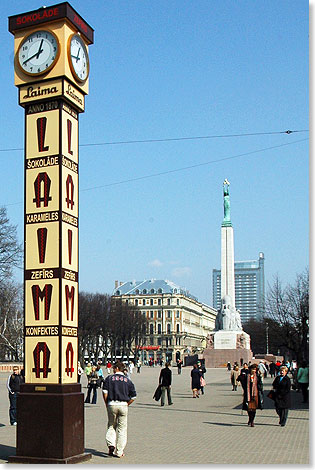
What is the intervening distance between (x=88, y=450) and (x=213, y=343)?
6665 cm

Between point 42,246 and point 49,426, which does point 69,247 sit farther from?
point 49,426

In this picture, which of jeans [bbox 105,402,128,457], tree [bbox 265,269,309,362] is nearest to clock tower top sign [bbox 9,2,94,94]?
jeans [bbox 105,402,128,457]

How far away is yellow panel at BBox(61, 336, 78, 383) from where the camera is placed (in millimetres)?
11638

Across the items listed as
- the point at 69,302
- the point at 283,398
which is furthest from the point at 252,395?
the point at 69,302

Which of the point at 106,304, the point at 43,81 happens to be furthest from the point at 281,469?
the point at 106,304

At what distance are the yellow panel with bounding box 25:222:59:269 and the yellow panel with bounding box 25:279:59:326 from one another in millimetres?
326

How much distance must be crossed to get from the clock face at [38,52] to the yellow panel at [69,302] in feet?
13.2

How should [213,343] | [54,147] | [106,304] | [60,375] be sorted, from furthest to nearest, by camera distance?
[106,304]
[213,343]
[54,147]
[60,375]

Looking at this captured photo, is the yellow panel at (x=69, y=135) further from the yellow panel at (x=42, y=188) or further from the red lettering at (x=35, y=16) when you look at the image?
the red lettering at (x=35, y=16)

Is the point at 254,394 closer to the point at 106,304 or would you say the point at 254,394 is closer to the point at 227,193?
the point at 227,193

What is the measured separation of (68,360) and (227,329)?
2670 inches

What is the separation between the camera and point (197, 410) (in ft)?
75.3

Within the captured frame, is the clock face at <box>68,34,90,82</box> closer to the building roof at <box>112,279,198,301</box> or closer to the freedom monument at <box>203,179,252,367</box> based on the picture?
the freedom monument at <box>203,179,252,367</box>

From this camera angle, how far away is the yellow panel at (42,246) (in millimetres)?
12016
